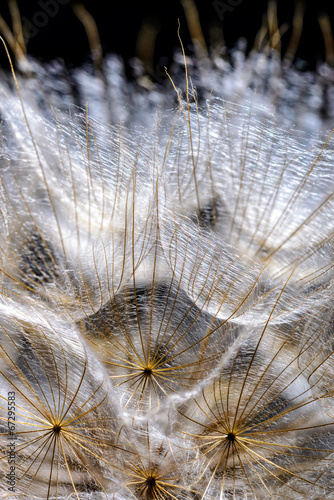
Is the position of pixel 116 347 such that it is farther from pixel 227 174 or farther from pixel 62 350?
pixel 227 174

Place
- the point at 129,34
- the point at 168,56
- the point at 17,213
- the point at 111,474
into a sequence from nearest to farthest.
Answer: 1. the point at 111,474
2. the point at 17,213
3. the point at 168,56
4. the point at 129,34

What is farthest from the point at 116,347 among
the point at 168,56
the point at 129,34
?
the point at 129,34

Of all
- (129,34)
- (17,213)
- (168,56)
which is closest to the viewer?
(17,213)

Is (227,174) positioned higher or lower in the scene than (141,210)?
higher

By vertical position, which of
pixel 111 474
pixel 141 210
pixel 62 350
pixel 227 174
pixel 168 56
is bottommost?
pixel 111 474

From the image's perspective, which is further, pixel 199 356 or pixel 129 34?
pixel 129 34

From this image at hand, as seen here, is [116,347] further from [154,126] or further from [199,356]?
[154,126]
